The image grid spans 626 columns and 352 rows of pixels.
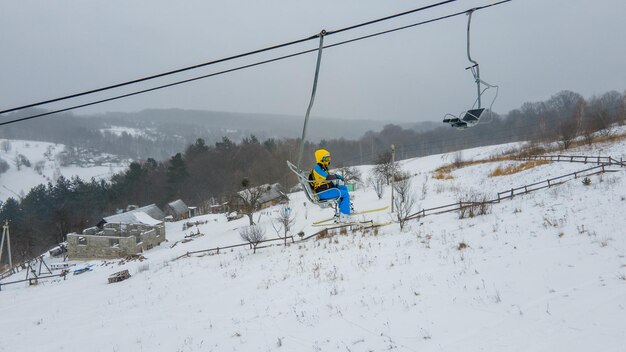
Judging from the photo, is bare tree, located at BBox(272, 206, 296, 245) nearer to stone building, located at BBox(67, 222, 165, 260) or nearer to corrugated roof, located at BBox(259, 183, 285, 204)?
stone building, located at BBox(67, 222, 165, 260)

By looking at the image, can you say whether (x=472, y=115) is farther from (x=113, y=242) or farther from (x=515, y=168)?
(x=113, y=242)

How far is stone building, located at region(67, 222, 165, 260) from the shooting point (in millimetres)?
39344

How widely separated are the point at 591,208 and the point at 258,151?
7833 centimetres

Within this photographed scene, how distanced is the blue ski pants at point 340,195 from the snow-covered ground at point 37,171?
158 metres

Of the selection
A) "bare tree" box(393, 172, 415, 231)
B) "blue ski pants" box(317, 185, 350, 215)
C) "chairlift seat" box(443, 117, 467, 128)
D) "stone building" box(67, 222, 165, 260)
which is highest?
"chairlift seat" box(443, 117, 467, 128)

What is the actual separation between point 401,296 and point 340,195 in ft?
12.0

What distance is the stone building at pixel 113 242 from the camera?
129 ft

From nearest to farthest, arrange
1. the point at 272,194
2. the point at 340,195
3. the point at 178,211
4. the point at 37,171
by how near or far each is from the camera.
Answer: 1. the point at 340,195
2. the point at 178,211
3. the point at 272,194
4. the point at 37,171

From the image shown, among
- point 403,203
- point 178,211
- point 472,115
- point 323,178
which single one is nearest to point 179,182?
point 178,211

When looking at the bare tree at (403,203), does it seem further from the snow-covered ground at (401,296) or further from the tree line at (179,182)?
the tree line at (179,182)

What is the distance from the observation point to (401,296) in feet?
32.5

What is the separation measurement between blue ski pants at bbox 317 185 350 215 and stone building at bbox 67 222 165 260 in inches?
1450

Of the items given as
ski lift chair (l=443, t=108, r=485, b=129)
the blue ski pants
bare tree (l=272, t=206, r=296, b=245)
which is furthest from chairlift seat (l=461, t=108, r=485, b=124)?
bare tree (l=272, t=206, r=296, b=245)

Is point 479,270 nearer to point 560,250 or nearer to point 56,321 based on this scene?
point 560,250
